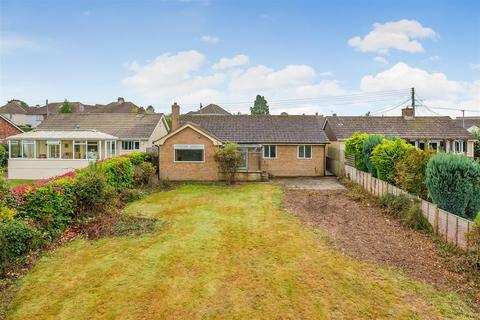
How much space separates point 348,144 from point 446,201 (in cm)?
1116

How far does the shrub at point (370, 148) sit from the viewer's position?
1677 centimetres

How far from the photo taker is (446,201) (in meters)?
9.52

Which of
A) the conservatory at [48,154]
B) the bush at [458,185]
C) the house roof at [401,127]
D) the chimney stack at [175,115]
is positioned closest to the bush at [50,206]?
the bush at [458,185]

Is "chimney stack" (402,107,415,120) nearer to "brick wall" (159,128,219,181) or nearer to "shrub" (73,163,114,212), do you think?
"brick wall" (159,128,219,181)

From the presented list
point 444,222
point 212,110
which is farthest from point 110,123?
point 444,222

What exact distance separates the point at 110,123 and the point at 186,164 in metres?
15.4

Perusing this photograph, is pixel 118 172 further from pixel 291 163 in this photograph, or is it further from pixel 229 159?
pixel 291 163

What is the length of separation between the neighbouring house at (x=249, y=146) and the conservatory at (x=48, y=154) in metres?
6.42

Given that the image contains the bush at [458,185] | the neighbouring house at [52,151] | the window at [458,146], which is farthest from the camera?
the window at [458,146]

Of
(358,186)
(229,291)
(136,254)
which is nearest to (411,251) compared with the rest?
(229,291)

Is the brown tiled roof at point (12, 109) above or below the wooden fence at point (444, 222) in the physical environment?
above

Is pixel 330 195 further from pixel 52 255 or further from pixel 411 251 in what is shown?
pixel 52 255

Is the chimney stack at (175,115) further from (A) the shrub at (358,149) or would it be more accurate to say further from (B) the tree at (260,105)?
(B) the tree at (260,105)

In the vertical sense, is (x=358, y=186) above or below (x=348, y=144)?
below
